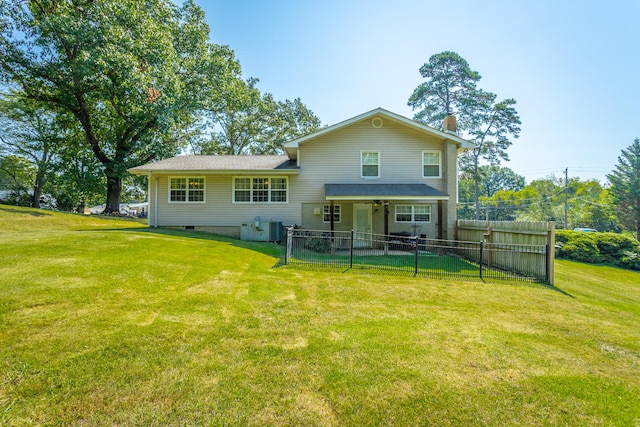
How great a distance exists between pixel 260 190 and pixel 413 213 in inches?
319

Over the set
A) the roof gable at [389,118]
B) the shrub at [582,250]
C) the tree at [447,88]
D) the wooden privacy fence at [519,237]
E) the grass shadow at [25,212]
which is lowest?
the shrub at [582,250]

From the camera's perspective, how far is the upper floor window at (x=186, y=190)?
14336 millimetres

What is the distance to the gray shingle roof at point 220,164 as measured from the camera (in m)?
13.7

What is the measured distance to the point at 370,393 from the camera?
9.18 feet

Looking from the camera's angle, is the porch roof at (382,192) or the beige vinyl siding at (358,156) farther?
the beige vinyl siding at (358,156)

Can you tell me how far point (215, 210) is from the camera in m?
14.3

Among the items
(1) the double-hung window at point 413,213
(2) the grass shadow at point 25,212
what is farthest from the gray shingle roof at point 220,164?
(1) the double-hung window at point 413,213

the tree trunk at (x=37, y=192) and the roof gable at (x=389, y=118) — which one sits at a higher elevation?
the roof gable at (x=389, y=118)

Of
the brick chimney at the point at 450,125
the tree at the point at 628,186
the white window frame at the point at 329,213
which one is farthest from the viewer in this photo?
the tree at the point at 628,186

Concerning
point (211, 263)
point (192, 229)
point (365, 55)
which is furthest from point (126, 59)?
point (211, 263)

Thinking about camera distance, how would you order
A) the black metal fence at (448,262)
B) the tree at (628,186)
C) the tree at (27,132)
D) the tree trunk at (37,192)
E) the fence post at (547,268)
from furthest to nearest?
the tree at (628,186), the tree trunk at (37,192), the tree at (27,132), the black metal fence at (448,262), the fence post at (547,268)

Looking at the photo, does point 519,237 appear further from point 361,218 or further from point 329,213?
point 329,213

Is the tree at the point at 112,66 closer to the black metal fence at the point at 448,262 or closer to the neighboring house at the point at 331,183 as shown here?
the neighboring house at the point at 331,183

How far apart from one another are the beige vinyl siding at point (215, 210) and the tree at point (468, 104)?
27.3 m
